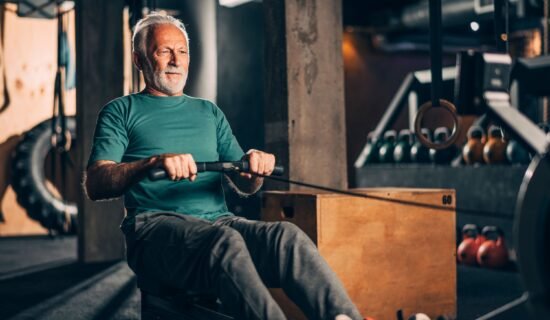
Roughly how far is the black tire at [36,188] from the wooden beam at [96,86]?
2200mm

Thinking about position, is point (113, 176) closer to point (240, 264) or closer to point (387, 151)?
point (240, 264)

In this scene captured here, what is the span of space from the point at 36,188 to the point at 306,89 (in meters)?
5.25

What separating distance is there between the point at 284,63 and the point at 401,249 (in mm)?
1094

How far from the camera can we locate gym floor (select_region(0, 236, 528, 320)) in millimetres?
3973

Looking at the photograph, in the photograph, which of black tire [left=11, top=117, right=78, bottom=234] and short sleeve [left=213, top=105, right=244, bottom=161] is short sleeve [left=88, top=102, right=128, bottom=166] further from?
black tire [left=11, top=117, right=78, bottom=234]

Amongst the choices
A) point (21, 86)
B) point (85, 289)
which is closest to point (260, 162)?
point (85, 289)

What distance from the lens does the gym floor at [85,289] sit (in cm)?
397

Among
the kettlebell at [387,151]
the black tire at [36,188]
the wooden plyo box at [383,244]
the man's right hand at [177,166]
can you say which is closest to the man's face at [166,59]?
the man's right hand at [177,166]

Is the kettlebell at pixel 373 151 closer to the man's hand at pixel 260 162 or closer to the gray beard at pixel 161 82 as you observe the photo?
the gray beard at pixel 161 82

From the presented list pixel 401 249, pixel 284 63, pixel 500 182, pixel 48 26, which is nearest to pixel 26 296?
pixel 284 63

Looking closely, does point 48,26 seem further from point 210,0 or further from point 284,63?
point 284,63

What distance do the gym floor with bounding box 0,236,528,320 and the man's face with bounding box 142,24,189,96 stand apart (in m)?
1.53

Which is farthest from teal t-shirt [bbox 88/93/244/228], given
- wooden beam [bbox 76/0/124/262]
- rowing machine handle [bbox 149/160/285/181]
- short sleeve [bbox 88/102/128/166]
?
wooden beam [bbox 76/0/124/262]

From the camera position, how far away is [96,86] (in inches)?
241
